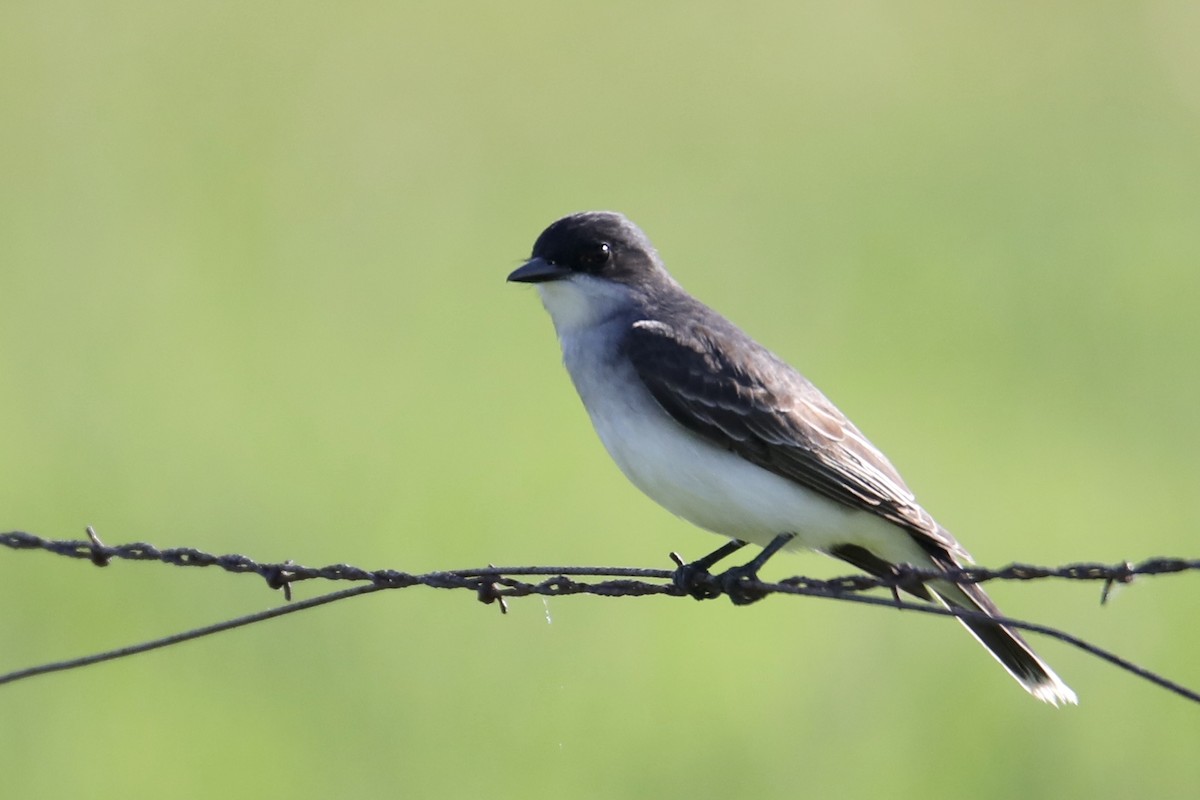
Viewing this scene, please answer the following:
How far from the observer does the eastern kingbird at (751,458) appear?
582 centimetres

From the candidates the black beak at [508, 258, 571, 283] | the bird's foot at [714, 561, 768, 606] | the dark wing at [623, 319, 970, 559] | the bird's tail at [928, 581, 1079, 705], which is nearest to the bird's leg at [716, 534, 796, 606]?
the bird's foot at [714, 561, 768, 606]

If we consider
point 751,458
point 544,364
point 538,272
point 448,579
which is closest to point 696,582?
point 751,458

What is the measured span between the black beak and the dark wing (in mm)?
465

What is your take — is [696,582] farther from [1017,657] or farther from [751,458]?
[1017,657]

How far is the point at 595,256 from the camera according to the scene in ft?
22.1

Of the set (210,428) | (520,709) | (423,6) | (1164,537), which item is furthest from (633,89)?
(520,709)

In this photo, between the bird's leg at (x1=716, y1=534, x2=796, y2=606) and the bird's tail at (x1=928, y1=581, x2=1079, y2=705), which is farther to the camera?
the bird's tail at (x1=928, y1=581, x2=1079, y2=705)

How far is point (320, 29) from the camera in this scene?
16125 mm

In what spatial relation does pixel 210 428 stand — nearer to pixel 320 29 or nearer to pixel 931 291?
pixel 931 291

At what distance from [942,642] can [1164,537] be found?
1671mm

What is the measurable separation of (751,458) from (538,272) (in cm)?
113

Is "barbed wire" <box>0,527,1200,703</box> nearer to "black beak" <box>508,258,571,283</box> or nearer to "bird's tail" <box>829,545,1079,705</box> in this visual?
"bird's tail" <box>829,545,1079,705</box>

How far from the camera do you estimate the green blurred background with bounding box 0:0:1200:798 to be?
320 inches

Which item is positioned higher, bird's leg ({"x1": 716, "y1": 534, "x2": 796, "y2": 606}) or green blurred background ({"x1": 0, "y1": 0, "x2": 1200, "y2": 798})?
green blurred background ({"x1": 0, "y1": 0, "x2": 1200, "y2": 798})
